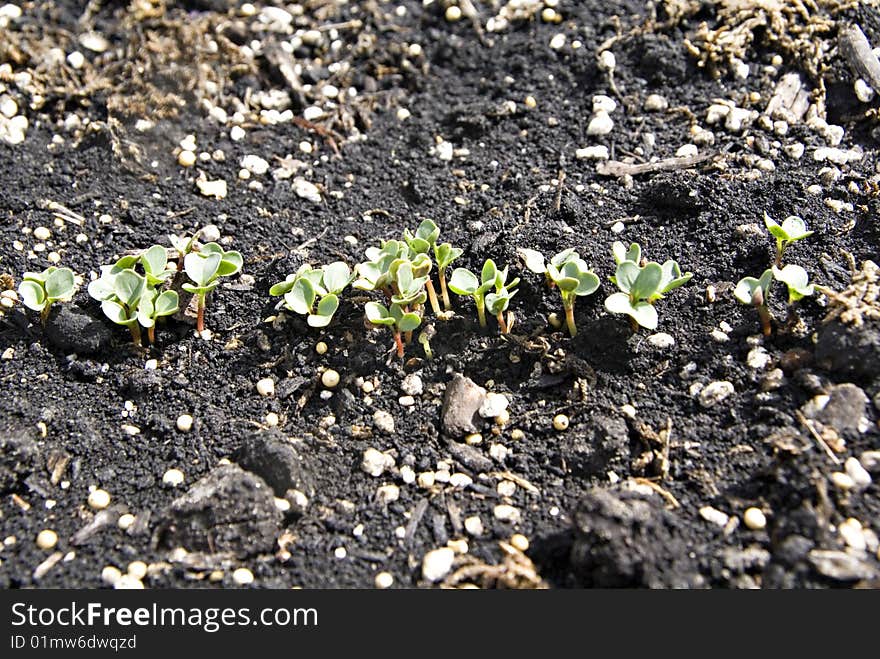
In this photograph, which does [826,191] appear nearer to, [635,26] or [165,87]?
[635,26]

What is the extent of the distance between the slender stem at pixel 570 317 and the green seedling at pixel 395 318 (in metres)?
0.39

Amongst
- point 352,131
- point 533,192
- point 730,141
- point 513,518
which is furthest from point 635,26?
point 513,518

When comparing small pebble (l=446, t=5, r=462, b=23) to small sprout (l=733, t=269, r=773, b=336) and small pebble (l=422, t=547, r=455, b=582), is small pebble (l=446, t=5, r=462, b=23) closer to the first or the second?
small sprout (l=733, t=269, r=773, b=336)

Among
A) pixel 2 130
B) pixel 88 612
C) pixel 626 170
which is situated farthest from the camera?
pixel 2 130

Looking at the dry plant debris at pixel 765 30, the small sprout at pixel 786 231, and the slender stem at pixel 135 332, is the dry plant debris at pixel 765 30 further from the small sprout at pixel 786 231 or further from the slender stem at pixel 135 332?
the slender stem at pixel 135 332

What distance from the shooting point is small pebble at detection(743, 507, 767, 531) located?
1810 mm

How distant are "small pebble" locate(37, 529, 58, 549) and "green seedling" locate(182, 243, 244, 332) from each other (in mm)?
679

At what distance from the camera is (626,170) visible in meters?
2.67

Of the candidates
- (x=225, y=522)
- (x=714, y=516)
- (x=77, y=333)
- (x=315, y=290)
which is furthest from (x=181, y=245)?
(x=714, y=516)

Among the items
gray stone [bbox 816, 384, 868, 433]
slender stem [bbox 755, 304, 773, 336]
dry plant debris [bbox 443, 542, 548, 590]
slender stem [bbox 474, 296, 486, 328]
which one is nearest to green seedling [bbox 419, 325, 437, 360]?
slender stem [bbox 474, 296, 486, 328]

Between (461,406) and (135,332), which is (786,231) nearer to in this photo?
(461,406)

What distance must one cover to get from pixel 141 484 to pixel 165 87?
1.61 metres

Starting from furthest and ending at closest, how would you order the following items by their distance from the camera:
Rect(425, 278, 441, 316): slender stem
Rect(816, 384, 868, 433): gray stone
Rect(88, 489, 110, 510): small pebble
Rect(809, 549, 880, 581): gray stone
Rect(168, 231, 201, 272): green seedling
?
Rect(168, 231, 201, 272): green seedling → Rect(425, 278, 441, 316): slender stem → Rect(88, 489, 110, 510): small pebble → Rect(816, 384, 868, 433): gray stone → Rect(809, 549, 880, 581): gray stone

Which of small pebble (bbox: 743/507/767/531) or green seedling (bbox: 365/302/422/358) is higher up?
small pebble (bbox: 743/507/767/531)
